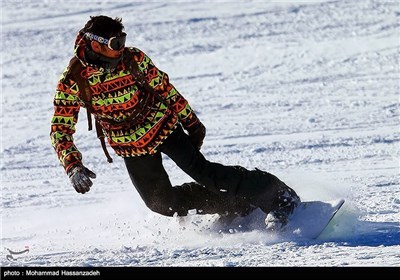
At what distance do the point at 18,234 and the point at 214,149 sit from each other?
122 inches

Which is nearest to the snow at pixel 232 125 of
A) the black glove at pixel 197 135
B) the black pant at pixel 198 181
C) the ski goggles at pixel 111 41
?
the black pant at pixel 198 181

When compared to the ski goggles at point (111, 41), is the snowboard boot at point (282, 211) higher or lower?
lower

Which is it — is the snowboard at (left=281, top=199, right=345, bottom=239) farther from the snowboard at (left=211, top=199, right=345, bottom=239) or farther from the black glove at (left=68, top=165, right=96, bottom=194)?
the black glove at (left=68, top=165, right=96, bottom=194)

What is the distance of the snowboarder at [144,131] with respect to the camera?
5660mm

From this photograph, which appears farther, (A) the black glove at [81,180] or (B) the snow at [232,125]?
(B) the snow at [232,125]

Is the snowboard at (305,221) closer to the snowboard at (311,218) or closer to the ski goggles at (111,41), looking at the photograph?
the snowboard at (311,218)

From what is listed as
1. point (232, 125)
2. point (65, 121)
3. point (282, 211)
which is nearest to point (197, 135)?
point (282, 211)

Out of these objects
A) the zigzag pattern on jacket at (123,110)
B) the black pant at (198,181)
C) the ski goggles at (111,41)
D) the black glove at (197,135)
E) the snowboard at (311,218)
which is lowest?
the snowboard at (311,218)

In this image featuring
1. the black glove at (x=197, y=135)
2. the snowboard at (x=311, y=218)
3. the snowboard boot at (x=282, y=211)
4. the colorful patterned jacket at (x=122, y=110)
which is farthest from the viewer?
the black glove at (x=197, y=135)

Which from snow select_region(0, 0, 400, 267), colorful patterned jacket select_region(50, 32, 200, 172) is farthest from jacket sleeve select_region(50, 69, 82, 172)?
snow select_region(0, 0, 400, 267)

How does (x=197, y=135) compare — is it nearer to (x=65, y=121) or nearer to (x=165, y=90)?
(x=165, y=90)

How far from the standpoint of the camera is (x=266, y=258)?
546cm

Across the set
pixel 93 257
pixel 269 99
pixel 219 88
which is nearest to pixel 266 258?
pixel 93 257

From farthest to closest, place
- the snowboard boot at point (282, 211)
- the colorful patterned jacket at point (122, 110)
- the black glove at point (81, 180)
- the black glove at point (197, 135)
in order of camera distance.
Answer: the black glove at point (197, 135)
the snowboard boot at point (282, 211)
the colorful patterned jacket at point (122, 110)
the black glove at point (81, 180)
